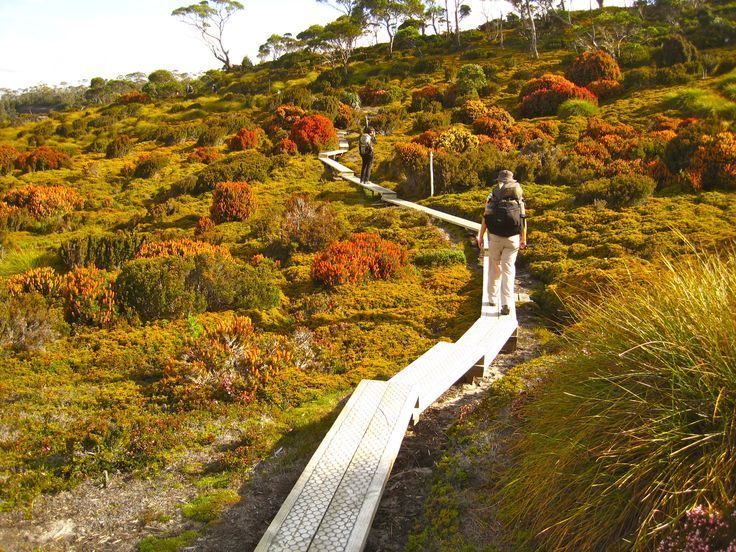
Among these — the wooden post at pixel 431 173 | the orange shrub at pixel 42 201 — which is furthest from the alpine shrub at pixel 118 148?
the wooden post at pixel 431 173

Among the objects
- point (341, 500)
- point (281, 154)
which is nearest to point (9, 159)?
point (281, 154)

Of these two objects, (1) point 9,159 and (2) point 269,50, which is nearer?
(1) point 9,159

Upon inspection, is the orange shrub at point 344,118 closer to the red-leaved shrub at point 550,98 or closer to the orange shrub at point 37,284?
the red-leaved shrub at point 550,98

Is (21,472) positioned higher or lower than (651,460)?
lower

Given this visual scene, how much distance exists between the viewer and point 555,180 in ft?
56.7

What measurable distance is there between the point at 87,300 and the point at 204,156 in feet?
56.5

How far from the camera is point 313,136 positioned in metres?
25.7

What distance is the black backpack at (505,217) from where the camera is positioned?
7.44 metres

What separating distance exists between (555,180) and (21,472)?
1543 cm

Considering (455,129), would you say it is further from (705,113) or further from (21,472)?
(21,472)

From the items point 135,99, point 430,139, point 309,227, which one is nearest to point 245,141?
point 430,139

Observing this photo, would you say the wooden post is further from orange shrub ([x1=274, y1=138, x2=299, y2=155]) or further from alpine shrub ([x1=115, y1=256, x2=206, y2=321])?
alpine shrub ([x1=115, y1=256, x2=206, y2=321])

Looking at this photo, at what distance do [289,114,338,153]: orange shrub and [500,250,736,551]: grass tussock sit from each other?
73.2 feet

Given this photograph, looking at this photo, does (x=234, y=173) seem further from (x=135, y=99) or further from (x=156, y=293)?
(x=135, y=99)
